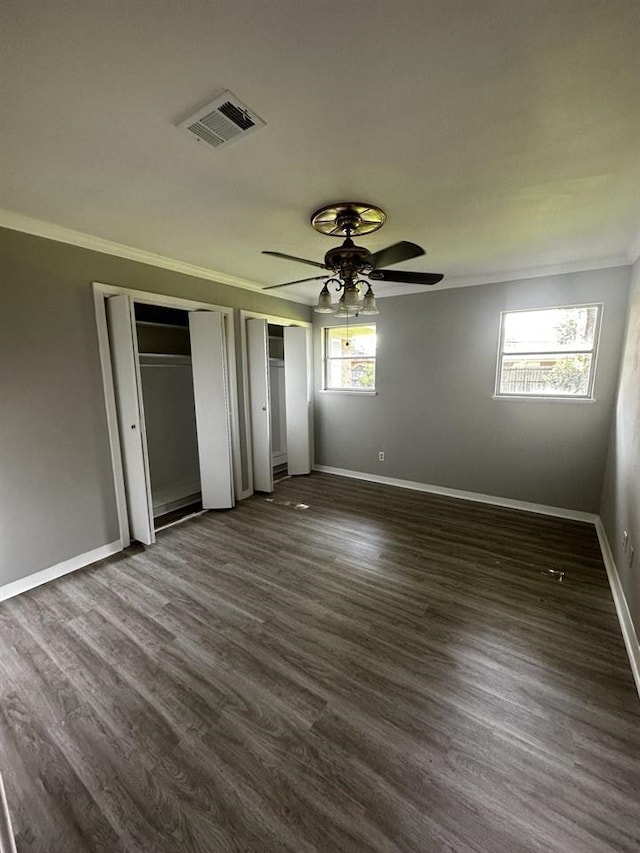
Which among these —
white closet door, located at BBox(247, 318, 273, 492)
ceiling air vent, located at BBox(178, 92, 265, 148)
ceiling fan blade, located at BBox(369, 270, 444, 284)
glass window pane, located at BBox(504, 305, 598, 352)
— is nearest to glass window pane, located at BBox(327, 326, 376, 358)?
white closet door, located at BBox(247, 318, 273, 492)

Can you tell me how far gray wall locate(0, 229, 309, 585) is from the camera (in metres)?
2.33

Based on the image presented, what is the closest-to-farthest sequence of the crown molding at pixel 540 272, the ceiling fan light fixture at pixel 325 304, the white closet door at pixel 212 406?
1. the ceiling fan light fixture at pixel 325 304
2. the crown molding at pixel 540 272
3. the white closet door at pixel 212 406

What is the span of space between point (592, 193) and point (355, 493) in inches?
135

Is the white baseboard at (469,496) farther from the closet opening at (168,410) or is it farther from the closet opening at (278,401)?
the closet opening at (168,410)

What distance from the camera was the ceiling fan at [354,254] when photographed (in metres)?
2.11

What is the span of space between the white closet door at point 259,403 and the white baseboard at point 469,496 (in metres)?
1.26

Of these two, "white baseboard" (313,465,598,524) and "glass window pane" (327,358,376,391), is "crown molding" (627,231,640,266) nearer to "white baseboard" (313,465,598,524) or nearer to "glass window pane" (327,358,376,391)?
"white baseboard" (313,465,598,524)

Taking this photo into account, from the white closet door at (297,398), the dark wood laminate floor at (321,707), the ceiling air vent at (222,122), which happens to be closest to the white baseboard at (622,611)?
the dark wood laminate floor at (321,707)

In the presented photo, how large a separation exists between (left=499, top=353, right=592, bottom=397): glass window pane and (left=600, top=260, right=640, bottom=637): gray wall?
0.43 metres

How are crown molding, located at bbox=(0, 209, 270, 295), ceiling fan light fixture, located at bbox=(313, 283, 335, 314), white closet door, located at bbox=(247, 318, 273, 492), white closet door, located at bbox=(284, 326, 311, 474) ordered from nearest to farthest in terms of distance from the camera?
crown molding, located at bbox=(0, 209, 270, 295), ceiling fan light fixture, located at bbox=(313, 283, 335, 314), white closet door, located at bbox=(247, 318, 273, 492), white closet door, located at bbox=(284, 326, 311, 474)

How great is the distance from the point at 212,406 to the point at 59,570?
6.17 feet

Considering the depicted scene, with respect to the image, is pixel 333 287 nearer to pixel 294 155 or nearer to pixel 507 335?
pixel 507 335

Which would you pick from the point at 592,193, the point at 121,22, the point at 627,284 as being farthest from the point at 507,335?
the point at 121,22

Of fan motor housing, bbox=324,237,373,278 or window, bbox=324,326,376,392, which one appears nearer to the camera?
fan motor housing, bbox=324,237,373,278
